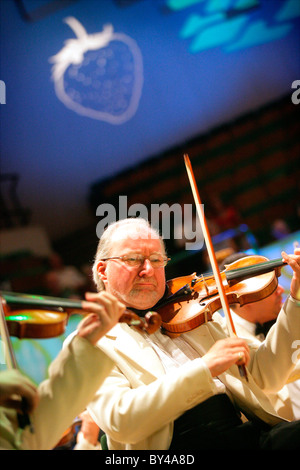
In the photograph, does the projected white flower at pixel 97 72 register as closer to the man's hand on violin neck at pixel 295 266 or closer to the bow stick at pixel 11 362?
the man's hand on violin neck at pixel 295 266

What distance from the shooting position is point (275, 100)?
6.12 m

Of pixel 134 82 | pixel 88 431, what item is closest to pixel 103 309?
pixel 88 431

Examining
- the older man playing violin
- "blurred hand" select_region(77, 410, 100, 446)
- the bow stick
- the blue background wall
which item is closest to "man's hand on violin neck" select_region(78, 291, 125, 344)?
the older man playing violin

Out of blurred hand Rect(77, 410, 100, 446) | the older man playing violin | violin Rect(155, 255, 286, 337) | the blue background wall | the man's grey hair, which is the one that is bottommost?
blurred hand Rect(77, 410, 100, 446)

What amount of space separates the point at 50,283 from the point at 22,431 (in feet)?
11.0

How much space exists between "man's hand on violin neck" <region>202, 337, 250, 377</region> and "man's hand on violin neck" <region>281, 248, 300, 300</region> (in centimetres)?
44

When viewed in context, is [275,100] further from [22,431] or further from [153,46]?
[22,431]

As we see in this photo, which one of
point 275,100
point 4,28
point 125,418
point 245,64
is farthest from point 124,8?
point 125,418

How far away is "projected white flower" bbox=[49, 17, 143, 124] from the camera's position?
4648mm

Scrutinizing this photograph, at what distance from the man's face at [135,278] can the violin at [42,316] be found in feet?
1.36

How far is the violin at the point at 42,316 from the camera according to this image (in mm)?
1279

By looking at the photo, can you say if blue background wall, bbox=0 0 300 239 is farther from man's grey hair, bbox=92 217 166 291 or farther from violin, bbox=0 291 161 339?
violin, bbox=0 291 161 339

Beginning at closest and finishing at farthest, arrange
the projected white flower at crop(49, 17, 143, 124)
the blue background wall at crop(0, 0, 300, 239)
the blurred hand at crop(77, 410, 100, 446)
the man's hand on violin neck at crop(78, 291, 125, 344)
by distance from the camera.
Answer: the man's hand on violin neck at crop(78, 291, 125, 344), the blurred hand at crop(77, 410, 100, 446), the blue background wall at crop(0, 0, 300, 239), the projected white flower at crop(49, 17, 143, 124)

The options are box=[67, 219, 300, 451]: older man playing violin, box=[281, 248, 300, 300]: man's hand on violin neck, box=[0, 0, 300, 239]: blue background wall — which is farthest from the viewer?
box=[0, 0, 300, 239]: blue background wall
